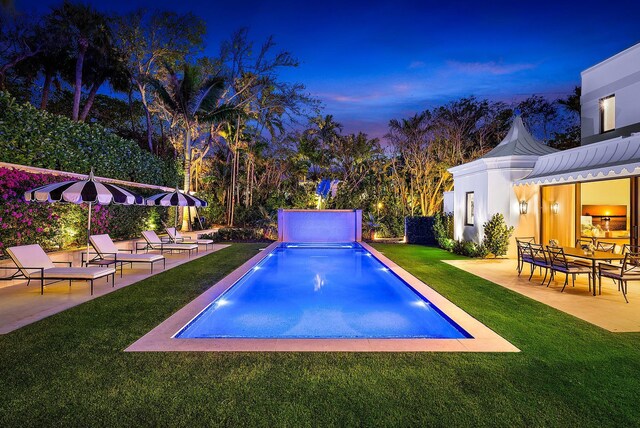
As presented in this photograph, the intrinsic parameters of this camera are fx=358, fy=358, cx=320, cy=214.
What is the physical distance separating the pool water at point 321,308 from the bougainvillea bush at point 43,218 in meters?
5.72

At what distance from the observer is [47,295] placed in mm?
7414

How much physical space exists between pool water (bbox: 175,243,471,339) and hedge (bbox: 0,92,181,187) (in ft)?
22.9

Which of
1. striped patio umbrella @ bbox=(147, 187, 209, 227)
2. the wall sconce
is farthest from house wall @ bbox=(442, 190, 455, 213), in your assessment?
striped patio umbrella @ bbox=(147, 187, 209, 227)

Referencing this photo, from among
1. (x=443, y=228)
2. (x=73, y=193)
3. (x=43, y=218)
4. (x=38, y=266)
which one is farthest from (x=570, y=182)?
(x=43, y=218)

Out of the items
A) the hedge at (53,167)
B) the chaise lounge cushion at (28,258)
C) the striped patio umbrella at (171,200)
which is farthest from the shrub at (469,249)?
the hedge at (53,167)

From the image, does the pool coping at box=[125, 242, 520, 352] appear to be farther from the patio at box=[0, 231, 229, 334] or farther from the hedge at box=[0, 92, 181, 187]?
the hedge at box=[0, 92, 181, 187]

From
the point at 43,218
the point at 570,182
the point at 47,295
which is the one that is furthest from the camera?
the point at 570,182

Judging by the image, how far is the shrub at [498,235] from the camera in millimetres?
12875

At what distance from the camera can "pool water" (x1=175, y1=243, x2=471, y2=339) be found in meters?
6.05

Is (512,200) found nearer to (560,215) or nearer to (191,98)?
(560,215)

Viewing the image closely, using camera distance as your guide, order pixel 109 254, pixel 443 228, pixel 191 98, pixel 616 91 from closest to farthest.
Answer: pixel 109 254, pixel 616 91, pixel 443 228, pixel 191 98

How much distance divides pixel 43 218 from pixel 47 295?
3.65 meters

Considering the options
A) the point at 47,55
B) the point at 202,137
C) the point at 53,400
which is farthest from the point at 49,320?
the point at 202,137

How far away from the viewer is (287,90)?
25656 mm
